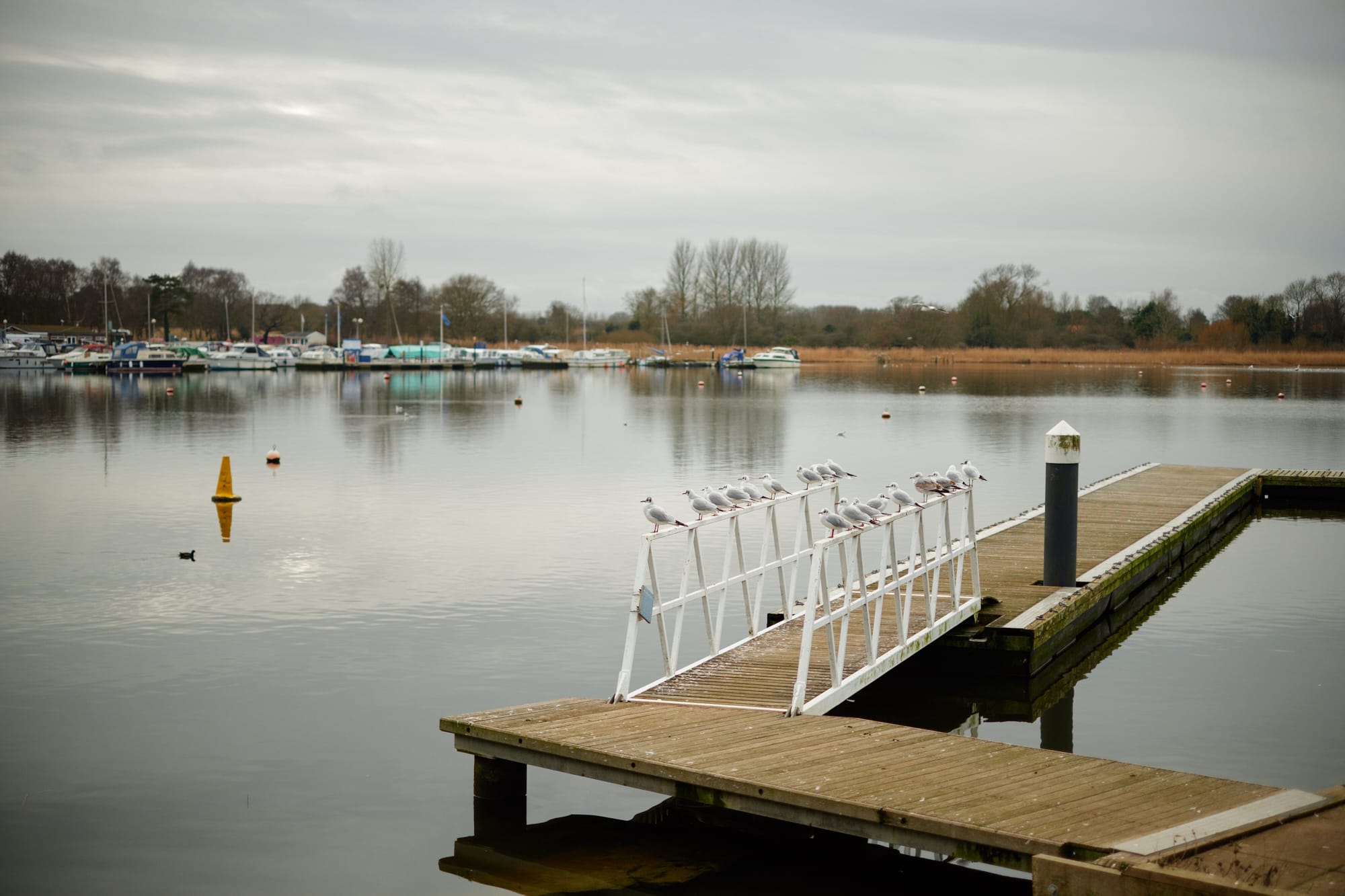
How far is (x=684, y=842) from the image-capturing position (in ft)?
28.1

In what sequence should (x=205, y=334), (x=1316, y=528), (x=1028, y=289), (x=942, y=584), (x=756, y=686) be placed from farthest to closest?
(x=205, y=334) < (x=1028, y=289) < (x=1316, y=528) < (x=942, y=584) < (x=756, y=686)

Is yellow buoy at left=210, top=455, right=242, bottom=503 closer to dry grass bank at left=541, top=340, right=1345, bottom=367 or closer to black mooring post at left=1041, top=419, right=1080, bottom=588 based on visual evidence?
black mooring post at left=1041, top=419, right=1080, bottom=588

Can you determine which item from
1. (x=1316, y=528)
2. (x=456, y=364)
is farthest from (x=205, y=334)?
(x=1316, y=528)

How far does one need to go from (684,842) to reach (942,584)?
6.49 m

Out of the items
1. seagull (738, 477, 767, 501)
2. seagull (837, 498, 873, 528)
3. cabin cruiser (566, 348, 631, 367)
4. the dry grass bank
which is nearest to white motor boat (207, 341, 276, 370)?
cabin cruiser (566, 348, 631, 367)

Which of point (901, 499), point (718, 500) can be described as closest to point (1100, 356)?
point (901, 499)

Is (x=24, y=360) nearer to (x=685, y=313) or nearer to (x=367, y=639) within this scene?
(x=685, y=313)

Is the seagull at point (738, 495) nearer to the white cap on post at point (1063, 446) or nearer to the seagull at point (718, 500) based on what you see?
Answer: the seagull at point (718, 500)

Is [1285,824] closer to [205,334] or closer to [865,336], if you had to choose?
[865,336]

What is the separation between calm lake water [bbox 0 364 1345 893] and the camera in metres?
9.08

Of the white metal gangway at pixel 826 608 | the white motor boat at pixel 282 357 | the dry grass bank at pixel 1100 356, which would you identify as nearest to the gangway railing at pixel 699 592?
the white metal gangway at pixel 826 608

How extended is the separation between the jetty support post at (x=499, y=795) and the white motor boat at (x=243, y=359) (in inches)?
3906

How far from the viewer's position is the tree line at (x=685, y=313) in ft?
389

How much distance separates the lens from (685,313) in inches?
5428
